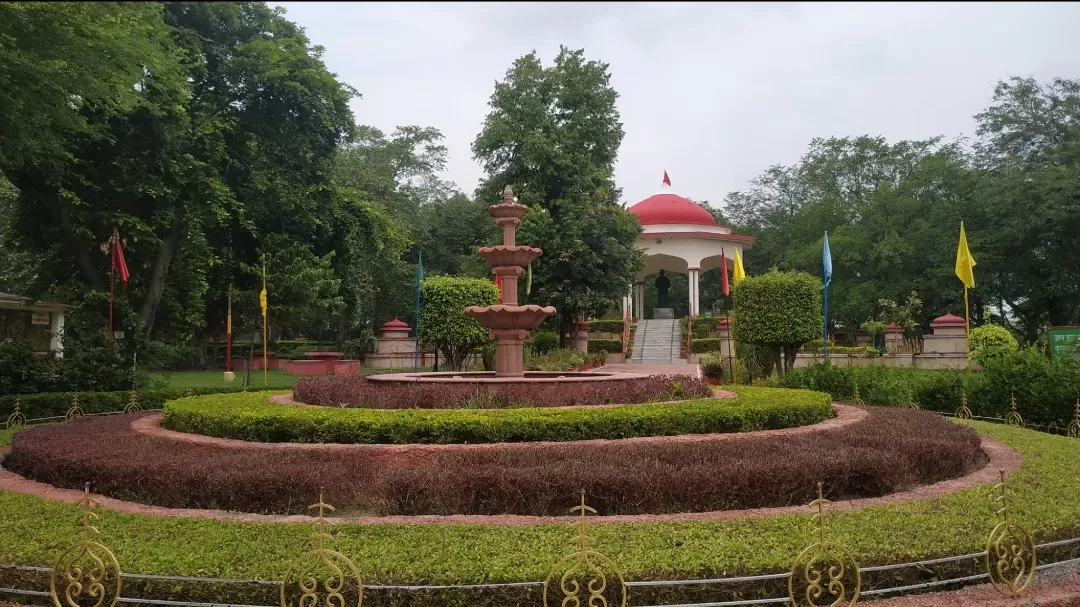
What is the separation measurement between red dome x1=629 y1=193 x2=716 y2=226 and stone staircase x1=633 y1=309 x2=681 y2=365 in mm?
→ 5249

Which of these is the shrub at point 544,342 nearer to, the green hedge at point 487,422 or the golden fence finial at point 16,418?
the golden fence finial at point 16,418

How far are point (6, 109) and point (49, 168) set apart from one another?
9.01m

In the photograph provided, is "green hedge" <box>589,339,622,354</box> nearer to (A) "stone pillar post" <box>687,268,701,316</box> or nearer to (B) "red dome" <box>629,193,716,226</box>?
(A) "stone pillar post" <box>687,268,701,316</box>

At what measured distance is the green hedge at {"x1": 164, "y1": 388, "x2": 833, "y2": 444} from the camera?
8594mm

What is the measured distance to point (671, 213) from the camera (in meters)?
40.1

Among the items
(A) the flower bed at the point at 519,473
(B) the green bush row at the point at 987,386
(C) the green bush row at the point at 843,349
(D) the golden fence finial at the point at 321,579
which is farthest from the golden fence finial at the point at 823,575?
(C) the green bush row at the point at 843,349

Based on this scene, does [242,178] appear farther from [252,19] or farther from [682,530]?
[682,530]

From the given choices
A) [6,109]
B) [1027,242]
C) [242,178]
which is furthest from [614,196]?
[6,109]

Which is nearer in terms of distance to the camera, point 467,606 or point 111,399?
point 467,606

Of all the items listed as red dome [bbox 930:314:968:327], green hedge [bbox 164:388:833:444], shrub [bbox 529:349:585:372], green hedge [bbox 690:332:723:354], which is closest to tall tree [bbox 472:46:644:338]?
shrub [bbox 529:349:585:372]

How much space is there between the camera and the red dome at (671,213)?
131 feet

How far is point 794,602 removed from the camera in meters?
4.61

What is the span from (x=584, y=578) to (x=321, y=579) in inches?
63.4

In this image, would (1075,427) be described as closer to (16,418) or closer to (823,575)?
(823,575)
